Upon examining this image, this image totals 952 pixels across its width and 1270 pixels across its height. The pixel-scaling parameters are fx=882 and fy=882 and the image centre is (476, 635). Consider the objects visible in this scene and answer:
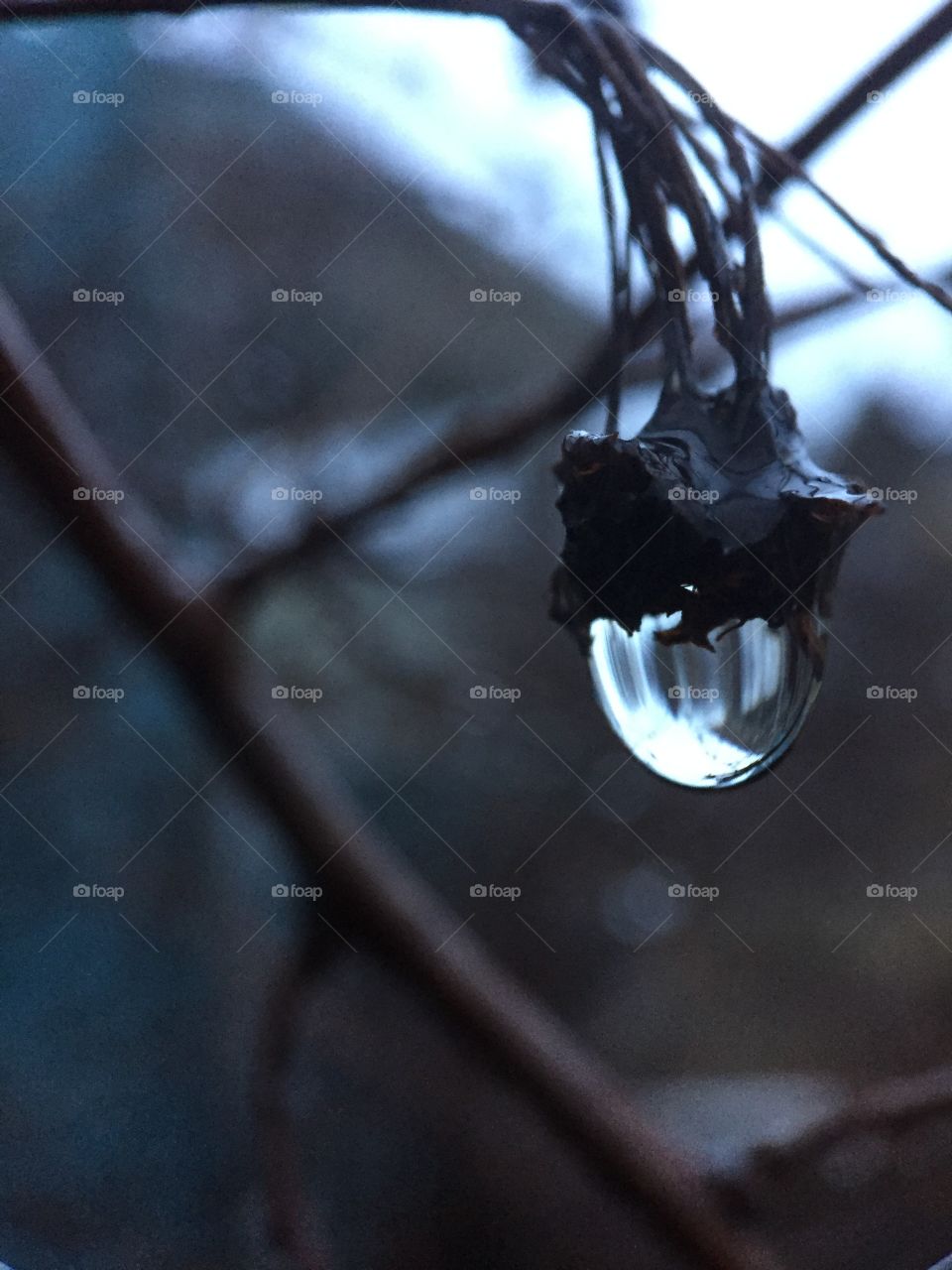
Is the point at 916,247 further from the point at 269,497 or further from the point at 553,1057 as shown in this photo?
the point at 553,1057

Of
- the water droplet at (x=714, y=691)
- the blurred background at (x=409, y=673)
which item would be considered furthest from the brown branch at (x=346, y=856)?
the water droplet at (x=714, y=691)

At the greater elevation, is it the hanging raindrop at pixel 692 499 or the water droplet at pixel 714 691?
the hanging raindrop at pixel 692 499

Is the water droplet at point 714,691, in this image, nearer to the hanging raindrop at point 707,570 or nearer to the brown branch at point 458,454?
the hanging raindrop at point 707,570

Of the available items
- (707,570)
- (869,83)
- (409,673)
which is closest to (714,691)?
(707,570)

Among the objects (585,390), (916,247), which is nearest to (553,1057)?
(585,390)

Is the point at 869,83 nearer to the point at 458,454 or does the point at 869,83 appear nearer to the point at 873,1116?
the point at 458,454
